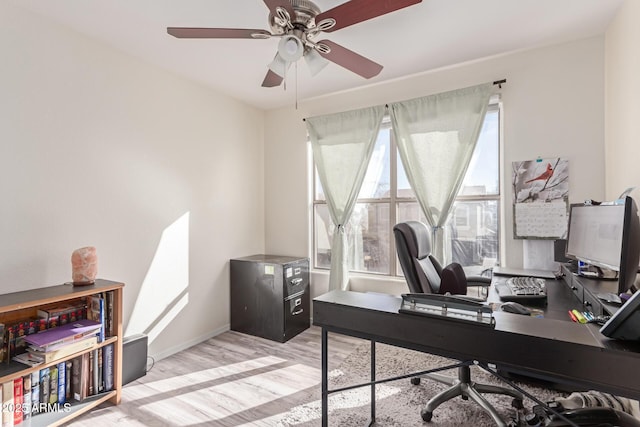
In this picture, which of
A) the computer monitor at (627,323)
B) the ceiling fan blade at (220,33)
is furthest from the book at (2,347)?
the computer monitor at (627,323)

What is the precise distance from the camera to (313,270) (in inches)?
144

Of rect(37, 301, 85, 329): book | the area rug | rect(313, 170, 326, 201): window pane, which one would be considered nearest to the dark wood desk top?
the area rug

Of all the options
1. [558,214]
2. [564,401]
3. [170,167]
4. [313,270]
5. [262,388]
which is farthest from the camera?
[313,270]

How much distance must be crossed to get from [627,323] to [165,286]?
3007mm

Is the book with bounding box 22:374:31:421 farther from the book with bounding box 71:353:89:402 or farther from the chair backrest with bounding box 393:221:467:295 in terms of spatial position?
the chair backrest with bounding box 393:221:467:295

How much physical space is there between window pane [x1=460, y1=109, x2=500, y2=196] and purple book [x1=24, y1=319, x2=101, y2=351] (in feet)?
10.3

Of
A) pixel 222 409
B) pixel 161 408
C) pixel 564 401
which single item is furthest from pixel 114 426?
pixel 564 401

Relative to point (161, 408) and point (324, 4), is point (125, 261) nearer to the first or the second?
point (161, 408)

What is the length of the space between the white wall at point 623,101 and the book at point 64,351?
11.2ft

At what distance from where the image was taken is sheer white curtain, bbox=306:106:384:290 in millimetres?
3211

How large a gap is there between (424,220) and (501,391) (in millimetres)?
1538

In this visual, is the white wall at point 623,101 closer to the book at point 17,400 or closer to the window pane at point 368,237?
the window pane at point 368,237

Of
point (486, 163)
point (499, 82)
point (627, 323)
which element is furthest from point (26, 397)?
point (499, 82)

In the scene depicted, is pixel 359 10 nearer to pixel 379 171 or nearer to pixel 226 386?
pixel 379 171
